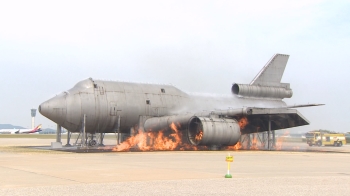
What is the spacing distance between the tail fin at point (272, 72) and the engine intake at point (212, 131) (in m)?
10.7

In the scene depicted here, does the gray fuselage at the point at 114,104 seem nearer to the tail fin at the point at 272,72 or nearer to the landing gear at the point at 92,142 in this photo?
the landing gear at the point at 92,142

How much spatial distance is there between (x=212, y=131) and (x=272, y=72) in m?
15.6

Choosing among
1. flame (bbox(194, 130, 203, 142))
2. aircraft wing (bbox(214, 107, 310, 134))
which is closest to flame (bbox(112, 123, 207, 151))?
flame (bbox(194, 130, 203, 142))

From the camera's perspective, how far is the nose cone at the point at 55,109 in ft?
121

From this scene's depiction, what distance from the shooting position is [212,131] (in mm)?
37156

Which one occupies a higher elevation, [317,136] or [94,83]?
[94,83]

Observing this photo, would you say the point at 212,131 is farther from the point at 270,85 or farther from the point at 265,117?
the point at 270,85

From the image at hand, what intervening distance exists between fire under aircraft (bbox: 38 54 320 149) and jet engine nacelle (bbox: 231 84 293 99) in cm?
12

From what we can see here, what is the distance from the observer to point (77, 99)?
37500 millimetres

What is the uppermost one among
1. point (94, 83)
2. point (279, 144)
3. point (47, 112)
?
point (94, 83)

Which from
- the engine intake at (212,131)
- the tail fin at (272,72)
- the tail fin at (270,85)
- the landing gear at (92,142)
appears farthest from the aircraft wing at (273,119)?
the landing gear at (92,142)
